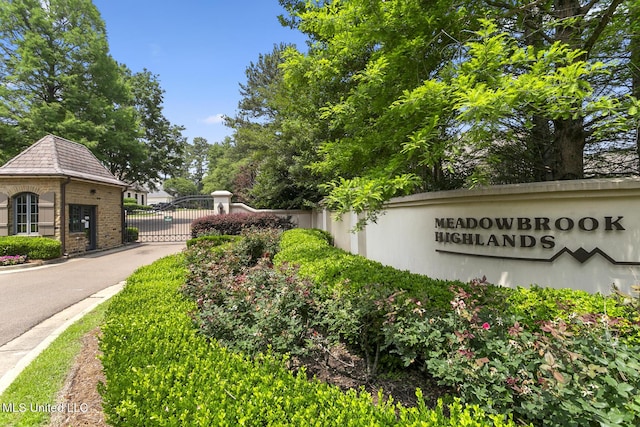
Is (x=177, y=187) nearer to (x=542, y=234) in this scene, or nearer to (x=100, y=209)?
(x=100, y=209)

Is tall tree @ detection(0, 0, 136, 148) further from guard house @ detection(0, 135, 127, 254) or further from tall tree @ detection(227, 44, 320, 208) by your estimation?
tall tree @ detection(227, 44, 320, 208)

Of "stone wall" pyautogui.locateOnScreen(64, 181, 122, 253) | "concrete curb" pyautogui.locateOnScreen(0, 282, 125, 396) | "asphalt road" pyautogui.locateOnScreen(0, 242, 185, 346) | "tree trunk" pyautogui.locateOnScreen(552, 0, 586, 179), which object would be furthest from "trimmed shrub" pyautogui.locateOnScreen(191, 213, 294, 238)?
"tree trunk" pyautogui.locateOnScreen(552, 0, 586, 179)

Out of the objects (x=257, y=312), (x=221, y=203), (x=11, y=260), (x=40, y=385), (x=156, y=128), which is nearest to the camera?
(x=257, y=312)

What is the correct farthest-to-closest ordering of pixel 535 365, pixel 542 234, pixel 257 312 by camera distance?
pixel 542 234
pixel 257 312
pixel 535 365

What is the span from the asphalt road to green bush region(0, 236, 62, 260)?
0.61 metres

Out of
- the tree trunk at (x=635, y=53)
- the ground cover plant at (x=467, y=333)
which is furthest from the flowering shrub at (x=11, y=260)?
the tree trunk at (x=635, y=53)

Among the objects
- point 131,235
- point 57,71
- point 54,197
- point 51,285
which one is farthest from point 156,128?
point 51,285

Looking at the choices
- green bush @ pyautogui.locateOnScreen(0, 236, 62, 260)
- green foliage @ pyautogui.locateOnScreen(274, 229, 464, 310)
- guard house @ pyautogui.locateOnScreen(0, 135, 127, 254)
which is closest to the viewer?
green foliage @ pyautogui.locateOnScreen(274, 229, 464, 310)

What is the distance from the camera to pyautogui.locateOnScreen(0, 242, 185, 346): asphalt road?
19.0ft

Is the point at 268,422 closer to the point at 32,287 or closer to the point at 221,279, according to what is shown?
the point at 221,279

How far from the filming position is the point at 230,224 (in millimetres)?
15812

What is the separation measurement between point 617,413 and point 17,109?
30.3 m

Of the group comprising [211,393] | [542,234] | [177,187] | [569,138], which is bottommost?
[211,393]

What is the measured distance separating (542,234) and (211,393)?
4241 mm
